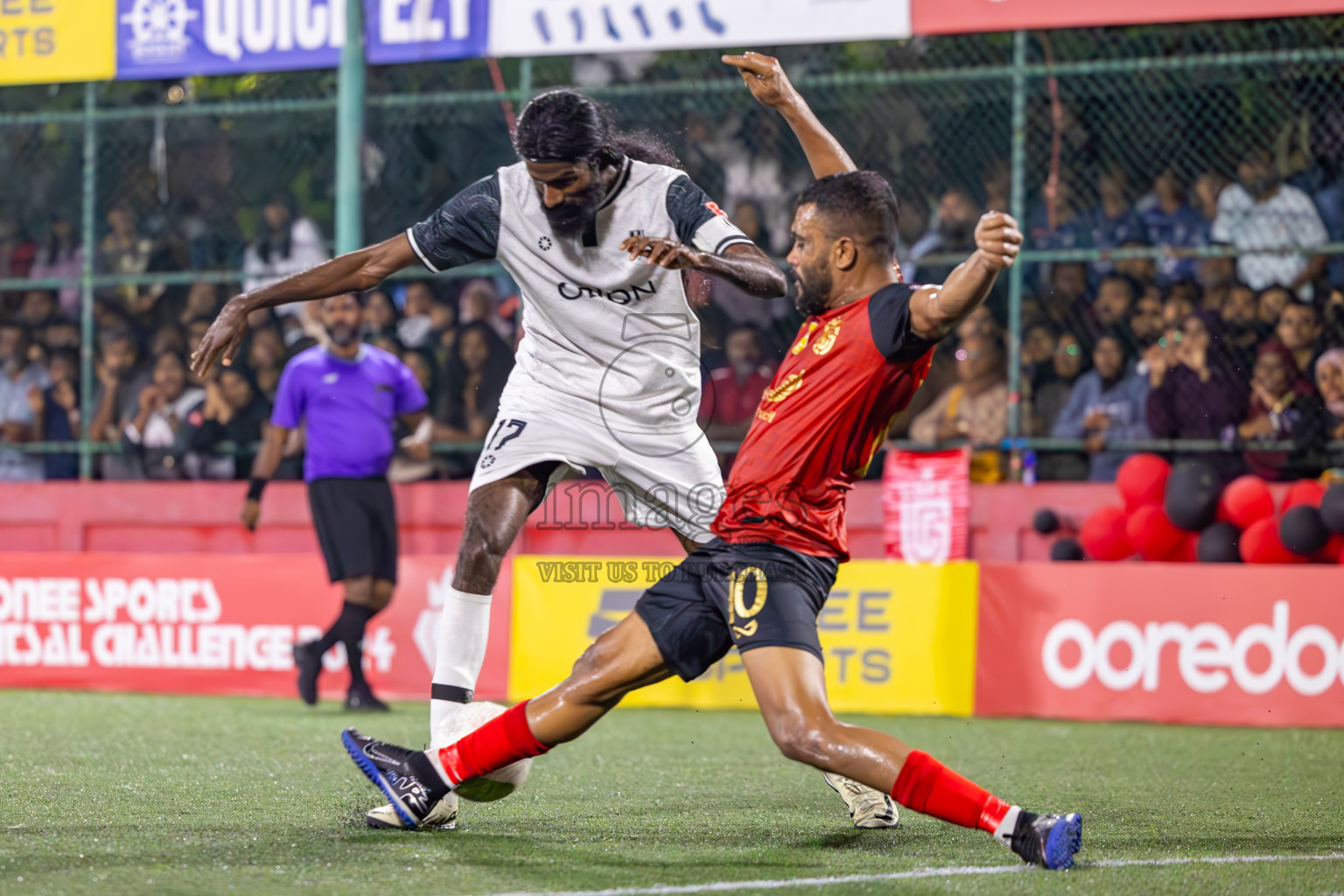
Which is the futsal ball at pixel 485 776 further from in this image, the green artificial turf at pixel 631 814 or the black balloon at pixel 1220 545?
the black balloon at pixel 1220 545

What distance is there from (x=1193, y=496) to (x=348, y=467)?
4.44 m

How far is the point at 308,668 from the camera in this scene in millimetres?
8727

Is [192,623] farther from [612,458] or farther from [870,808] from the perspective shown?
[870,808]


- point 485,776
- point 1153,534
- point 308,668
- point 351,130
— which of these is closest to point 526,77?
point 351,130

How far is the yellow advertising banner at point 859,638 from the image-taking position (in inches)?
344

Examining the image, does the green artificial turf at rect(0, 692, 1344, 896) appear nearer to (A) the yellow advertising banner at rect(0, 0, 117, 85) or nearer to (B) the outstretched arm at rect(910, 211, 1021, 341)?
(B) the outstretched arm at rect(910, 211, 1021, 341)

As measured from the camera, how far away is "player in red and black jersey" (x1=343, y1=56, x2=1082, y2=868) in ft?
13.1

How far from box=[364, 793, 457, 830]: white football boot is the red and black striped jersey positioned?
1082 millimetres

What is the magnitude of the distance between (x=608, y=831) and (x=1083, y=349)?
6218 mm

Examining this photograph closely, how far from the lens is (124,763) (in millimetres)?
6203

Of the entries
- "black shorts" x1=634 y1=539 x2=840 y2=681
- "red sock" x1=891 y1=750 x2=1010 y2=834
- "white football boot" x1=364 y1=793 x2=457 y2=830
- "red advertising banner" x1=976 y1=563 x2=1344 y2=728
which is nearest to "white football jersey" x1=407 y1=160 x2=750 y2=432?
"black shorts" x1=634 y1=539 x2=840 y2=681

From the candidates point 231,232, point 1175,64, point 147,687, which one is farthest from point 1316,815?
point 231,232

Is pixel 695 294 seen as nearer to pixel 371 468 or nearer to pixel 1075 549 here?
pixel 371 468

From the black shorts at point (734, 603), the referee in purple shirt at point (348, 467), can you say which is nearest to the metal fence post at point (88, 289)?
the referee in purple shirt at point (348, 467)
